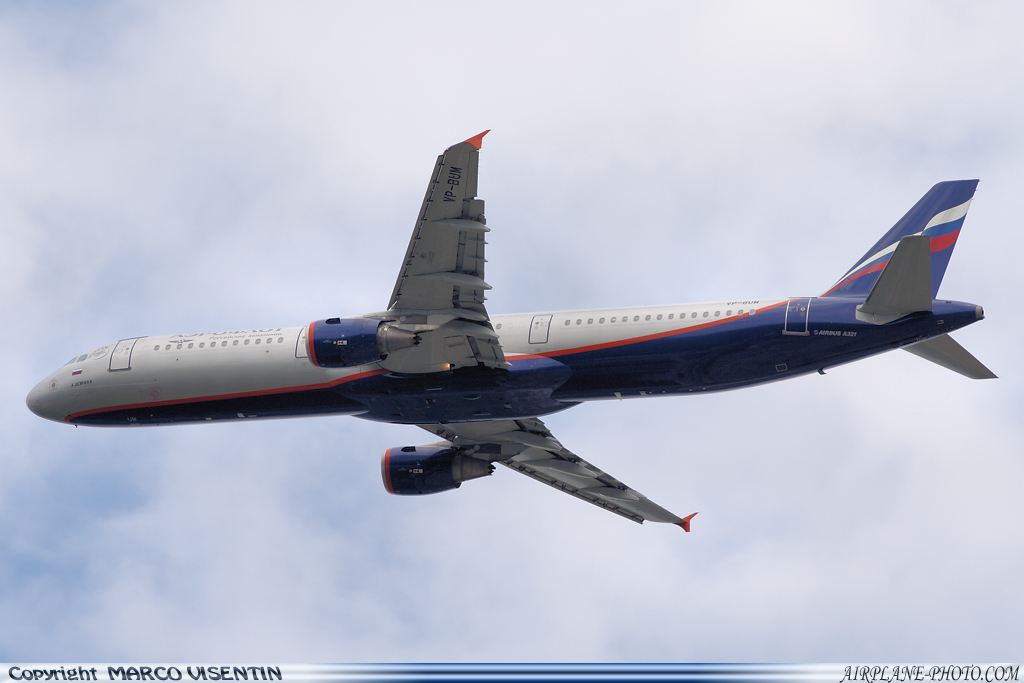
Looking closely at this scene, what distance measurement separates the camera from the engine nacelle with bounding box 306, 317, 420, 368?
3525 cm

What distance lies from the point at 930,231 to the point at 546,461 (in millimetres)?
16969

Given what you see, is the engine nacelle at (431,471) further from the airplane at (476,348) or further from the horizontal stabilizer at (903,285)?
the horizontal stabilizer at (903,285)

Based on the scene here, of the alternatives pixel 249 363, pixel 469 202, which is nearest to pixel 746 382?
pixel 469 202

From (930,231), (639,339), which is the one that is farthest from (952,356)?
(639,339)

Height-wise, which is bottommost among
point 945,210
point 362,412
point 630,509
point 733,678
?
point 733,678

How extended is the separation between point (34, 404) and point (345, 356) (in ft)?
46.3

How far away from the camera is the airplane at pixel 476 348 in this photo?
33.6m

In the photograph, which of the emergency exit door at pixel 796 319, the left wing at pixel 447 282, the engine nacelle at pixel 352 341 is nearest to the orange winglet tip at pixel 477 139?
the left wing at pixel 447 282

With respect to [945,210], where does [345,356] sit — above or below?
below

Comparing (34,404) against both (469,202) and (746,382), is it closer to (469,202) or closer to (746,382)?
(469,202)

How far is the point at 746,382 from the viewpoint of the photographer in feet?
119

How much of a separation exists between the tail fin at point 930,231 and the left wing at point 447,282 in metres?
11.1

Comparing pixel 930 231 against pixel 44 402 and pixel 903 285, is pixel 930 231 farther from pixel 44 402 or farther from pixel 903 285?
pixel 44 402

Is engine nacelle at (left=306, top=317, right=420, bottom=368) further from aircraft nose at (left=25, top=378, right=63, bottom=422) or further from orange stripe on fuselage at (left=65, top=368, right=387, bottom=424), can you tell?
aircraft nose at (left=25, top=378, right=63, bottom=422)
